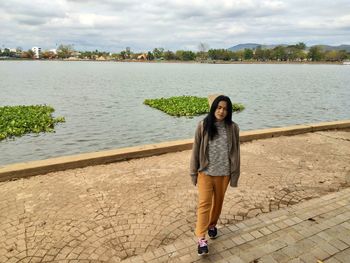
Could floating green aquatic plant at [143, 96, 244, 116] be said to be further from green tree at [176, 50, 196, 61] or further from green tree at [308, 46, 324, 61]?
green tree at [176, 50, 196, 61]

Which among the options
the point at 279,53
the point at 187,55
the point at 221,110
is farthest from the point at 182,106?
the point at 187,55

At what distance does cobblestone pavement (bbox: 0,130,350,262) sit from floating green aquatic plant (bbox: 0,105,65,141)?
362 inches

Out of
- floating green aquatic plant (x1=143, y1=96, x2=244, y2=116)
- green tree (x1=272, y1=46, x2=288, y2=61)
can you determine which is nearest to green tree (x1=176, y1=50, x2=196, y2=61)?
green tree (x1=272, y1=46, x2=288, y2=61)

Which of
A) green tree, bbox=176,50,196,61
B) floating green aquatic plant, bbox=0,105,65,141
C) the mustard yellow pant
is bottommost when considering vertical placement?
floating green aquatic plant, bbox=0,105,65,141

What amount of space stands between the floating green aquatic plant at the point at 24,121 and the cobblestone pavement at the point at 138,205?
9.21 m

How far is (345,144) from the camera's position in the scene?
397 inches

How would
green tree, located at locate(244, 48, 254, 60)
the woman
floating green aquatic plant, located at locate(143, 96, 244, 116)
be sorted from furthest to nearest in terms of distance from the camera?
1. green tree, located at locate(244, 48, 254, 60)
2. floating green aquatic plant, located at locate(143, 96, 244, 116)
3. the woman

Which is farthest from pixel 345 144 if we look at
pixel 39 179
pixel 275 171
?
pixel 39 179

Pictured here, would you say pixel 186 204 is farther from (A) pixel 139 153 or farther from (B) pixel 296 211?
(A) pixel 139 153

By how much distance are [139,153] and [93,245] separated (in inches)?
158

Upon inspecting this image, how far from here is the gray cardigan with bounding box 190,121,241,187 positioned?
4.18m

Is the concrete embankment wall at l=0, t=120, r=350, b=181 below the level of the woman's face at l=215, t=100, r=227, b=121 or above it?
below

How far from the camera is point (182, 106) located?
74.6 feet

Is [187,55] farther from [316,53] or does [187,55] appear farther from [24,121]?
[24,121]
